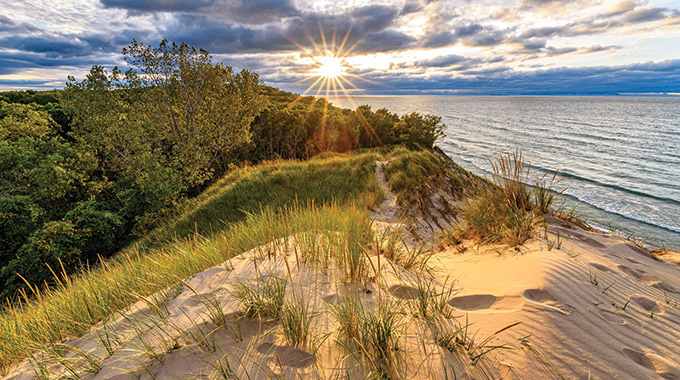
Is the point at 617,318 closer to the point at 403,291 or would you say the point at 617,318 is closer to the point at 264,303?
the point at 403,291

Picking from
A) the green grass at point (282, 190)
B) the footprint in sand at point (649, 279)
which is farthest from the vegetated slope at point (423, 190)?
the footprint in sand at point (649, 279)

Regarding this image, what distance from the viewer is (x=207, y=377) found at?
7.43 ft

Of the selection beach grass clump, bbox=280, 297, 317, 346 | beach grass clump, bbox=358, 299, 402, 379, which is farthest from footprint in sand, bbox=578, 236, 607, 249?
beach grass clump, bbox=280, 297, 317, 346

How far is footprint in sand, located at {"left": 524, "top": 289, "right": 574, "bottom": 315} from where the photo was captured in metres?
3.02

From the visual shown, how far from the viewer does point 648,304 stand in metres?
3.43

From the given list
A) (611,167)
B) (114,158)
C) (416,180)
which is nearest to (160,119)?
(114,158)

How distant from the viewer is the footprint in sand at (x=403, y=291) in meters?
3.36

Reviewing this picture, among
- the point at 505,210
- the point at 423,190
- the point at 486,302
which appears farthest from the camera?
the point at 423,190

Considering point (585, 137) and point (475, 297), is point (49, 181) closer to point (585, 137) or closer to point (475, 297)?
point (475, 297)

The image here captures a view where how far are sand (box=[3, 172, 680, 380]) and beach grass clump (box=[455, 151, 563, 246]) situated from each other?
1148mm

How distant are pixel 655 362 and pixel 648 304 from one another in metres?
1.33

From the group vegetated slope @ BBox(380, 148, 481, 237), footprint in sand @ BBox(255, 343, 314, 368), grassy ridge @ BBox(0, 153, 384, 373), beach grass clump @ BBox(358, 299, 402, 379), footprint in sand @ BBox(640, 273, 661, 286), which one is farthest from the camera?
vegetated slope @ BBox(380, 148, 481, 237)

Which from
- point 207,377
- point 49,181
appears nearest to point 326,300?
point 207,377

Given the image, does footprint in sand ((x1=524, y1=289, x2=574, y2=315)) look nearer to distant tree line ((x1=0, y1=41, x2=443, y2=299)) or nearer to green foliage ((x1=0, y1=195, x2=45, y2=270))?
distant tree line ((x1=0, y1=41, x2=443, y2=299))
